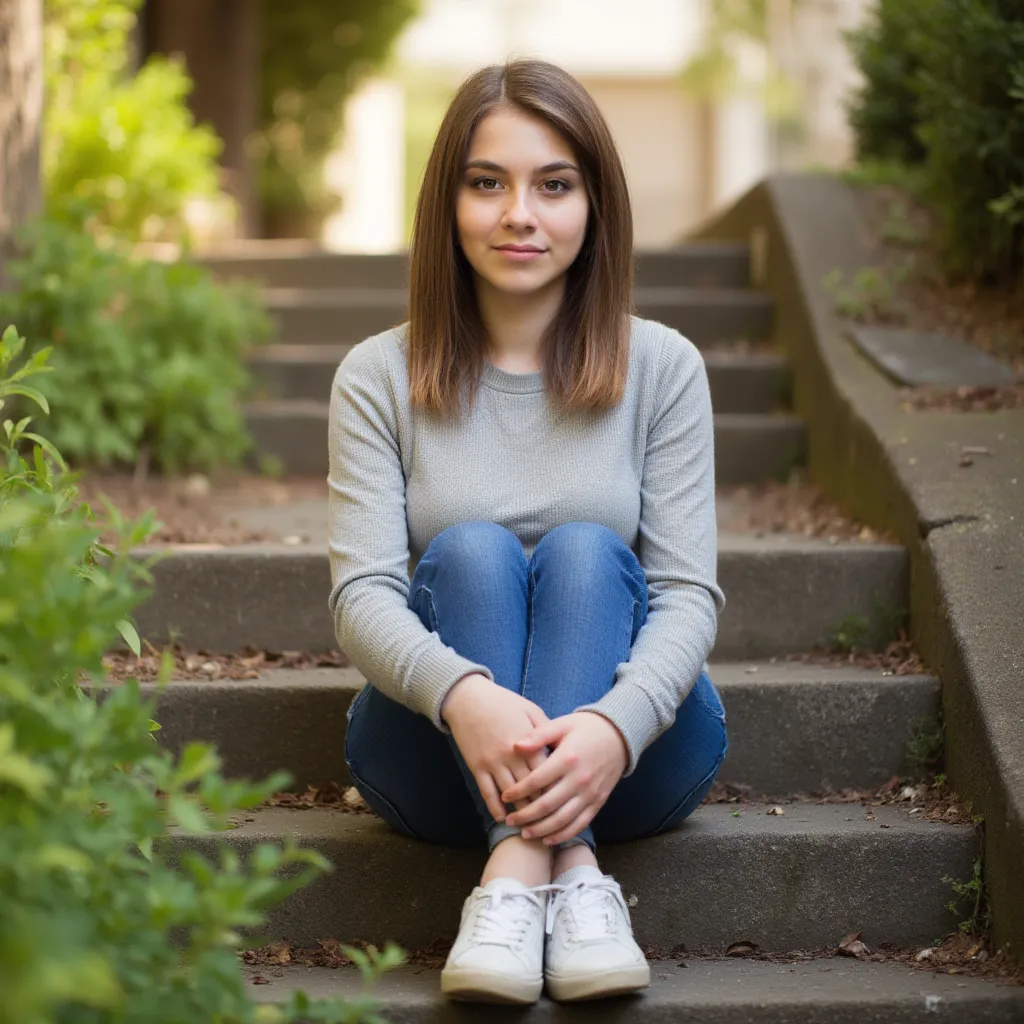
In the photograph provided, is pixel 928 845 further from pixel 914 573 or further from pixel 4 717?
pixel 4 717

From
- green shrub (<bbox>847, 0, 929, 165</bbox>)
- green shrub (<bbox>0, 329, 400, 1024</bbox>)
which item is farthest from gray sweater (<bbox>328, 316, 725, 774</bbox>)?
green shrub (<bbox>847, 0, 929, 165</bbox>)

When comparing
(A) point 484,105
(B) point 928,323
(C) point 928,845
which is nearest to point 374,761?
(C) point 928,845

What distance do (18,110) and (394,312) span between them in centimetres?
143

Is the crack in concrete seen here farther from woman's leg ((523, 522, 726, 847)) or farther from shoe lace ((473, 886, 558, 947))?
shoe lace ((473, 886, 558, 947))

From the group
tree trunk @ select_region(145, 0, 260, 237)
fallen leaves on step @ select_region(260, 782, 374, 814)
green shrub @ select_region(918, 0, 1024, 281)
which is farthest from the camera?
tree trunk @ select_region(145, 0, 260, 237)

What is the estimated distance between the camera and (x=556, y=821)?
5.88ft

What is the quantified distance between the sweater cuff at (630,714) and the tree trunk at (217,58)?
629 cm

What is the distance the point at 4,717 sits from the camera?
1359 millimetres

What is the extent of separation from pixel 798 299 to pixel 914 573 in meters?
1.53

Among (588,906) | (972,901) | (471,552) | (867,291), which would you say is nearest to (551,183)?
(471,552)

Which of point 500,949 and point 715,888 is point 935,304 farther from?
point 500,949

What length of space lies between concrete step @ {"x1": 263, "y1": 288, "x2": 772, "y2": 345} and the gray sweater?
7.06ft

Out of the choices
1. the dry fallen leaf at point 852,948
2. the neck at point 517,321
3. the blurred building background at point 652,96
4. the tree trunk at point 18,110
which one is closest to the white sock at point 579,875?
the dry fallen leaf at point 852,948

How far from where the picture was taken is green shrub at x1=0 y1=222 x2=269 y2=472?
357 centimetres
